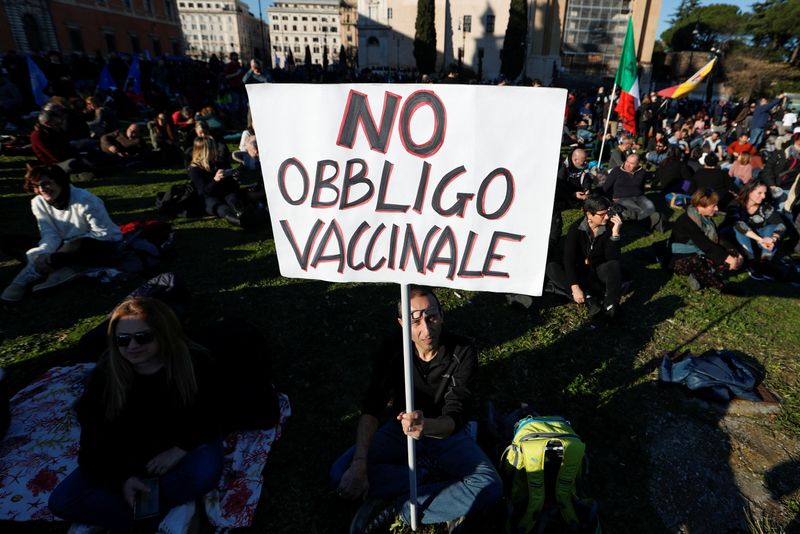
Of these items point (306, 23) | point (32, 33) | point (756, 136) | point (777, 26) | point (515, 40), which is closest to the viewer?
point (756, 136)

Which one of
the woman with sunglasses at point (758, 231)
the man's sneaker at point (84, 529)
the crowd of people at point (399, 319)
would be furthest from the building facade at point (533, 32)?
the man's sneaker at point (84, 529)

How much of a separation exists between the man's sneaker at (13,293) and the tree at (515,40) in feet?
161

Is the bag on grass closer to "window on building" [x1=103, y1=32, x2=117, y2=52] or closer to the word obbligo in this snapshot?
the word obbligo

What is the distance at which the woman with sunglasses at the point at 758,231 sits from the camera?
232 inches

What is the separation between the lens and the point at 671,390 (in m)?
3.76

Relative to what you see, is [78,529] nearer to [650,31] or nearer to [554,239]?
[554,239]

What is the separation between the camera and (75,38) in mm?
42250

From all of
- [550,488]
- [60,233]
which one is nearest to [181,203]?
[60,233]

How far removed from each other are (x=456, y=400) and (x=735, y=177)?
10291 millimetres

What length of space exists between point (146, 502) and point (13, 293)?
12.7 feet

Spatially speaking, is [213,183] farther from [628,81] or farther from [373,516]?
[628,81]

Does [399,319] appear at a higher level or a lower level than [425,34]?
lower

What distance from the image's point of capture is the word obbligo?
1693 mm

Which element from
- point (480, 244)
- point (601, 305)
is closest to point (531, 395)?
point (601, 305)
